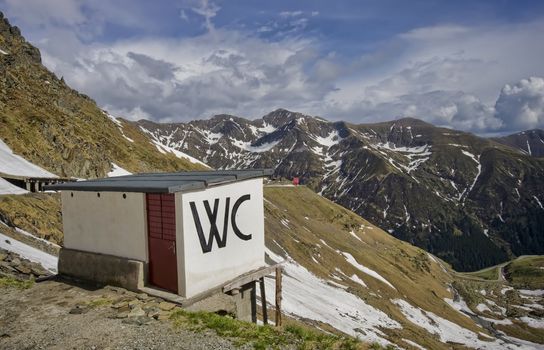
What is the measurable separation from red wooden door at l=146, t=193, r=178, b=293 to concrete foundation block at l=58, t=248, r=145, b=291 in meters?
0.70

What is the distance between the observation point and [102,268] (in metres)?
17.1

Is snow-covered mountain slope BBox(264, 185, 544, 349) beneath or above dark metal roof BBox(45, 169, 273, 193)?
beneath

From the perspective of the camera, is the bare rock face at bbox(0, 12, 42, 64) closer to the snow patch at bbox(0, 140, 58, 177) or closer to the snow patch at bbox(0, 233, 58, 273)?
the snow patch at bbox(0, 140, 58, 177)

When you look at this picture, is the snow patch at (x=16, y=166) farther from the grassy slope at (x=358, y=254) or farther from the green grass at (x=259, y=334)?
the green grass at (x=259, y=334)

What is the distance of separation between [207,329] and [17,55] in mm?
81435

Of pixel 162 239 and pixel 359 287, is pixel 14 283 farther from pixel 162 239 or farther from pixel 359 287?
pixel 359 287

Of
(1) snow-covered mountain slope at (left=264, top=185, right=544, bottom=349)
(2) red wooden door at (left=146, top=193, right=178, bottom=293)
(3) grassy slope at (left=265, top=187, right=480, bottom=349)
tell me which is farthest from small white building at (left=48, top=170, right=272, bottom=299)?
(3) grassy slope at (left=265, top=187, right=480, bottom=349)

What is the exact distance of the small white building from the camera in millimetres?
15219

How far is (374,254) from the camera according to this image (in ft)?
365

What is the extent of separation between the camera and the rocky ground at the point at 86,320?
1187cm

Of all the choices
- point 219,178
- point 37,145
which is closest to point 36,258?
point 219,178

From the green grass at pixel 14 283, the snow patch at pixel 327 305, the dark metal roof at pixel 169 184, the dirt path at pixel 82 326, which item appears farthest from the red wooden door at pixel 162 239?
the snow patch at pixel 327 305

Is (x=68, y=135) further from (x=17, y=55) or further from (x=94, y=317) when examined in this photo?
(x=94, y=317)

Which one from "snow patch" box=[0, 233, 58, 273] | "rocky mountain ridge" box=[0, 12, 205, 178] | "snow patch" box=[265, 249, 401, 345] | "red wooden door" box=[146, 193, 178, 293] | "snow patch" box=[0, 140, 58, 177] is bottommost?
"snow patch" box=[265, 249, 401, 345]
